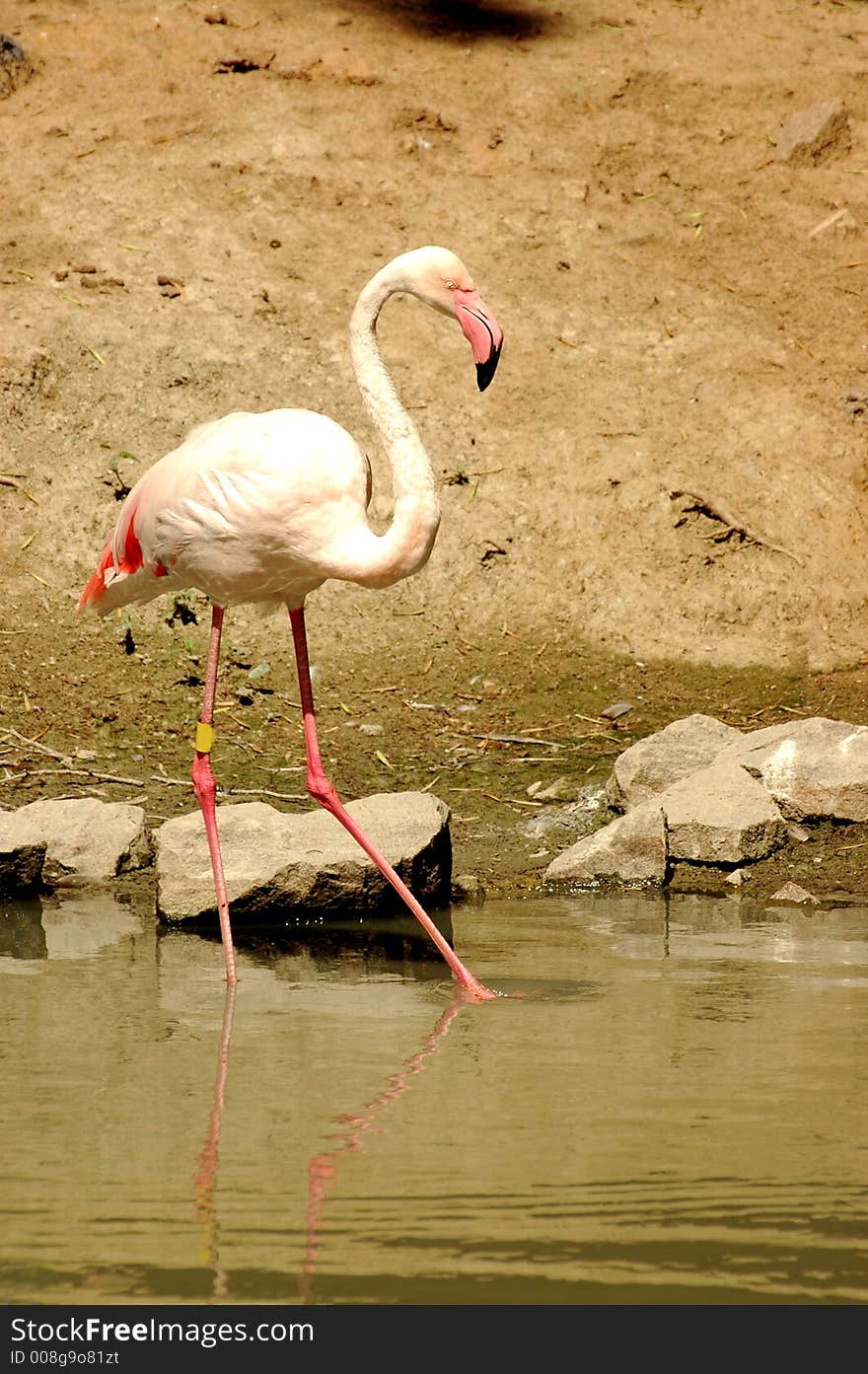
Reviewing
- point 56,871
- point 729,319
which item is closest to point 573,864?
point 56,871

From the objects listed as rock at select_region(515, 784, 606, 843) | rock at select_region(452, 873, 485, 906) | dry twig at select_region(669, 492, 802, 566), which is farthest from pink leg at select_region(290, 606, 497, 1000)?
dry twig at select_region(669, 492, 802, 566)

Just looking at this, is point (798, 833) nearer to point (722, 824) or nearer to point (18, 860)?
point (722, 824)

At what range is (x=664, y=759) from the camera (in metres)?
A: 6.41

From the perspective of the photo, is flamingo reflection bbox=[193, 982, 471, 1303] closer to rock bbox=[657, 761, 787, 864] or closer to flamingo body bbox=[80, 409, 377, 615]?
flamingo body bbox=[80, 409, 377, 615]

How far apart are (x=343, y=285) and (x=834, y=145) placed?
11.3 feet

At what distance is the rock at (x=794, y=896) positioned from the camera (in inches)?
221

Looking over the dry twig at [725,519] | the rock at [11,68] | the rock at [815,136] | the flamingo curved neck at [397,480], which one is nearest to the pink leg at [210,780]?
the flamingo curved neck at [397,480]

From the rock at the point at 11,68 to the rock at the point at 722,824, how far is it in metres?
7.14

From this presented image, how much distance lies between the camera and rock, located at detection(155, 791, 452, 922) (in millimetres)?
5398

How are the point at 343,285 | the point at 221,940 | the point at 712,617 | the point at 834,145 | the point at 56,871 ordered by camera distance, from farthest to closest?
1. the point at 834,145
2. the point at 343,285
3. the point at 712,617
4. the point at 56,871
5. the point at 221,940

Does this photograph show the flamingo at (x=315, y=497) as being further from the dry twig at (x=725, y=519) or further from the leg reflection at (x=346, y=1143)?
the dry twig at (x=725, y=519)

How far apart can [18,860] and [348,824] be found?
1.19 m

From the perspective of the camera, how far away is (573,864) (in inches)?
233
